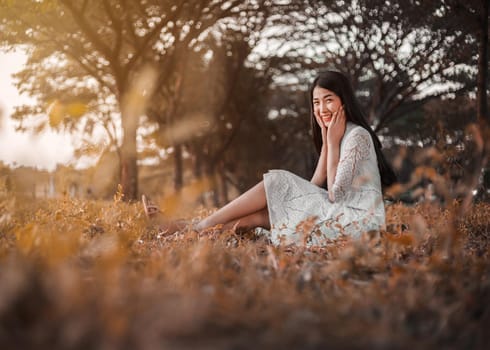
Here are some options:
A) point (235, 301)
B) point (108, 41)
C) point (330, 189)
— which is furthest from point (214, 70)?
point (235, 301)

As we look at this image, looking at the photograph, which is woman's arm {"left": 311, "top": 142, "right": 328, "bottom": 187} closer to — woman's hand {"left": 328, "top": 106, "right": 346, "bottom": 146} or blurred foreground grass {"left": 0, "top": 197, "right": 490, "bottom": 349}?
woman's hand {"left": 328, "top": 106, "right": 346, "bottom": 146}

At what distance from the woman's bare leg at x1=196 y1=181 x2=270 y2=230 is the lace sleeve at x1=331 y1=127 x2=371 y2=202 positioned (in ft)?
2.13

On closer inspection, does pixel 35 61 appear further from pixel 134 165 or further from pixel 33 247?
pixel 33 247

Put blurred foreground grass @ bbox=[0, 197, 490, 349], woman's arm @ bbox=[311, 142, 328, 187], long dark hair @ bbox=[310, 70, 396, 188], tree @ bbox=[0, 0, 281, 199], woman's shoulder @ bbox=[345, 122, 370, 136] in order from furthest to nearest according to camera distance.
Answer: tree @ bbox=[0, 0, 281, 199] < woman's arm @ bbox=[311, 142, 328, 187] < long dark hair @ bbox=[310, 70, 396, 188] < woman's shoulder @ bbox=[345, 122, 370, 136] < blurred foreground grass @ bbox=[0, 197, 490, 349]

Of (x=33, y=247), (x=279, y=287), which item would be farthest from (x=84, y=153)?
(x=279, y=287)

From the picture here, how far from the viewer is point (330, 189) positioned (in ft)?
15.0

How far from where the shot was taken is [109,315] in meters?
1.41

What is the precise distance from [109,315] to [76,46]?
10.9 m

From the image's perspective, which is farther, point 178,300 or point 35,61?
point 35,61

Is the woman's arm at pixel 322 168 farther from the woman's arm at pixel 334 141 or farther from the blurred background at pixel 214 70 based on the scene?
the blurred background at pixel 214 70

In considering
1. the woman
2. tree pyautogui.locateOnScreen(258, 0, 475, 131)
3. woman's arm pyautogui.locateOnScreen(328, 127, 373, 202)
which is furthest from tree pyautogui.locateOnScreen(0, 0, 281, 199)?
woman's arm pyautogui.locateOnScreen(328, 127, 373, 202)

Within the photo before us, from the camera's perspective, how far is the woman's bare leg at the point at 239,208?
15.2 feet

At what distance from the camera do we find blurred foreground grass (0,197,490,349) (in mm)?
1368

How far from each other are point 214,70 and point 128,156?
→ 9798 millimetres
